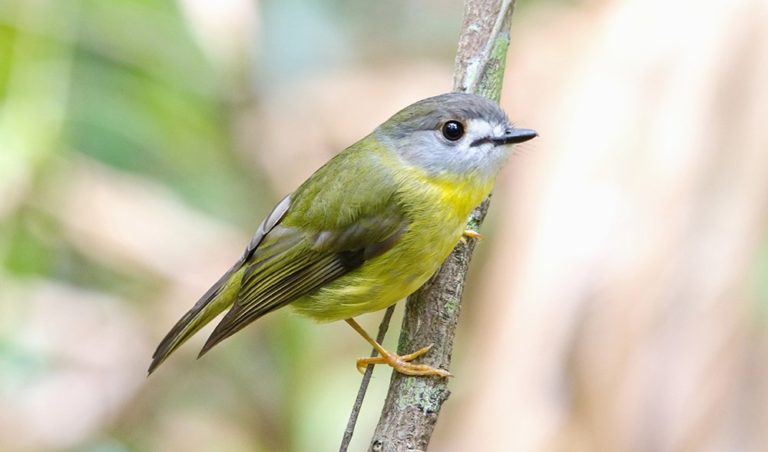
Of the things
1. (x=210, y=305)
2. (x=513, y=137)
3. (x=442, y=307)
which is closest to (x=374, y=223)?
(x=442, y=307)

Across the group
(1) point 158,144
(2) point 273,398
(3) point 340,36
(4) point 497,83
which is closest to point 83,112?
(1) point 158,144

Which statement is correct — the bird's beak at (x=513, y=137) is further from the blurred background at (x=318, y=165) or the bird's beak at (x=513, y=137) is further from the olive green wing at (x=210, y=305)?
the olive green wing at (x=210, y=305)

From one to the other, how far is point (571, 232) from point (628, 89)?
51 centimetres

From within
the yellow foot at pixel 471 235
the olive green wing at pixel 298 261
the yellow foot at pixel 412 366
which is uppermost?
the yellow foot at pixel 471 235

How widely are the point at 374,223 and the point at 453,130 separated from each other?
1.31ft

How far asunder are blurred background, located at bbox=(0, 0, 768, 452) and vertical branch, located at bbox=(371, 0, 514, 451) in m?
0.08

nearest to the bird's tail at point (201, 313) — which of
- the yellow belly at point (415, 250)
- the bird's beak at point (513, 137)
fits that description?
the yellow belly at point (415, 250)

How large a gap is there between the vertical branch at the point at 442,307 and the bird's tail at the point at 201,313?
0.72m

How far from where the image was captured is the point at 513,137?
288 cm

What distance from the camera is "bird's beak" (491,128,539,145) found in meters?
2.84

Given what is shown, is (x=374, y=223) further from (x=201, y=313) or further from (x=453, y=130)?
(x=201, y=313)

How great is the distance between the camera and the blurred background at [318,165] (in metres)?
2.25

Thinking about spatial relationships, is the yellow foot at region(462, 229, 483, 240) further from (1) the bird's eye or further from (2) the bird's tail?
(2) the bird's tail

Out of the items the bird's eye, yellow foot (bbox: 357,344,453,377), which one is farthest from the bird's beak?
yellow foot (bbox: 357,344,453,377)
